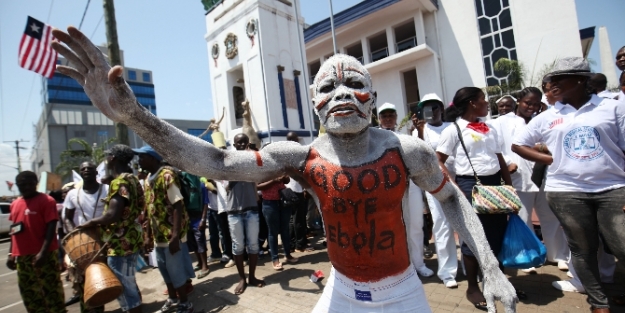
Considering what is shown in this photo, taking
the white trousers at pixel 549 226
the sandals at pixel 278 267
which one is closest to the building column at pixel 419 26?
the white trousers at pixel 549 226

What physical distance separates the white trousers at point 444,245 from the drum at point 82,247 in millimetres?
3494

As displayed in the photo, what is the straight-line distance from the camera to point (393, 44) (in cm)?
1617

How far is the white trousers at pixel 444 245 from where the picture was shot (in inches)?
142

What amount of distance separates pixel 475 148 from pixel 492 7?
47.7ft

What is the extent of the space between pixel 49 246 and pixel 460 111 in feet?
15.9

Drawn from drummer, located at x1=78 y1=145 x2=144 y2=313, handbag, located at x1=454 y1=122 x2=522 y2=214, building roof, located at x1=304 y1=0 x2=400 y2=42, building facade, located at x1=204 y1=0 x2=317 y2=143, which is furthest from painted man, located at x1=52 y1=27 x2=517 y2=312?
building roof, located at x1=304 y1=0 x2=400 y2=42

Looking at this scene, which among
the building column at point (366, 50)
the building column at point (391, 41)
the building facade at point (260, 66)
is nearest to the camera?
the building facade at point (260, 66)

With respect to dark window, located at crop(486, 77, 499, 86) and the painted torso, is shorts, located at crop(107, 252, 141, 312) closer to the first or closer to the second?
the painted torso

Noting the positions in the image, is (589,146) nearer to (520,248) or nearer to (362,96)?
(520,248)

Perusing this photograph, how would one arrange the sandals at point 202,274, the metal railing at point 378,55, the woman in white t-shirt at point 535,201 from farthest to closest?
the metal railing at point 378,55, the sandals at point 202,274, the woman in white t-shirt at point 535,201

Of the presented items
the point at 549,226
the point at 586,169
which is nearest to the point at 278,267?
the point at 549,226

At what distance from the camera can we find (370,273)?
1.73m

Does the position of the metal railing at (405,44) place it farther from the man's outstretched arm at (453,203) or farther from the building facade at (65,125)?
the building facade at (65,125)

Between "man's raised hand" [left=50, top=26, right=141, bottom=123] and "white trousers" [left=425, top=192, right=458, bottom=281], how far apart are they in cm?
315
